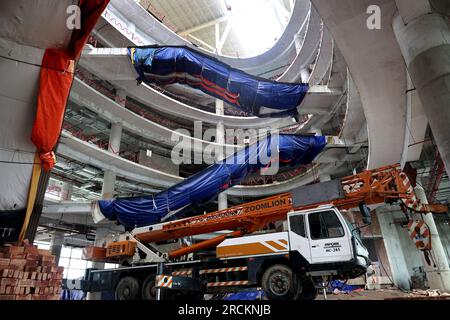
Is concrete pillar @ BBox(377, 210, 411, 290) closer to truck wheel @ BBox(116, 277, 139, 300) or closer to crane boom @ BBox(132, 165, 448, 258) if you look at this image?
crane boom @ BBox(132, 165, 448, 258)

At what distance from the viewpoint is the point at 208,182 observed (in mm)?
12430

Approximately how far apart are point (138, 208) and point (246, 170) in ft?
16.7

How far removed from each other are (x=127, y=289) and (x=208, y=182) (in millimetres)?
5105

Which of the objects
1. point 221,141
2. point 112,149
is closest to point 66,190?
point 112,149

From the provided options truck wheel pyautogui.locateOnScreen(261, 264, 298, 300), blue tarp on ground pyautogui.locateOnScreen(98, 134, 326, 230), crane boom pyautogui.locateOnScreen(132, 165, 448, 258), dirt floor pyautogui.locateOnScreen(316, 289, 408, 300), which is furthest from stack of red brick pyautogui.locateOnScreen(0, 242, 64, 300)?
dirt floor pyautogui.locateOnScreen(316, 289, 408, 300)

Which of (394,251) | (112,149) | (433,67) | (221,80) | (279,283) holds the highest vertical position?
(112,149)

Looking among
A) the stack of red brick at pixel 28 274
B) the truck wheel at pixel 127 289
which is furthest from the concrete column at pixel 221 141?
the stack of red brick at pixel 28 274

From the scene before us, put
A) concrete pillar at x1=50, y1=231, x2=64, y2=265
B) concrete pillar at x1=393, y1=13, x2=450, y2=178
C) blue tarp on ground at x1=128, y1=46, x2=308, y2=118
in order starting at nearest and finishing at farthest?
concrete pillar at x1=393, y1=13, x2=450, y2=178
blue tarp on ground at x1=128, y1=46, x2=308, y2=118
concrete pillar at x1=50, y1=231, x2=64, y2=265

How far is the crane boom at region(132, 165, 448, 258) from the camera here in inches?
280

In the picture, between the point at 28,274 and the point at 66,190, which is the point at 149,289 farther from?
the point at 66,190

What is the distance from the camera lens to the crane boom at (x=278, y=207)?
7121 millimetres

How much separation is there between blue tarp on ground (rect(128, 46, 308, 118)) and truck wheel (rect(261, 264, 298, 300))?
760cm

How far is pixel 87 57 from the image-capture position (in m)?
15.2
